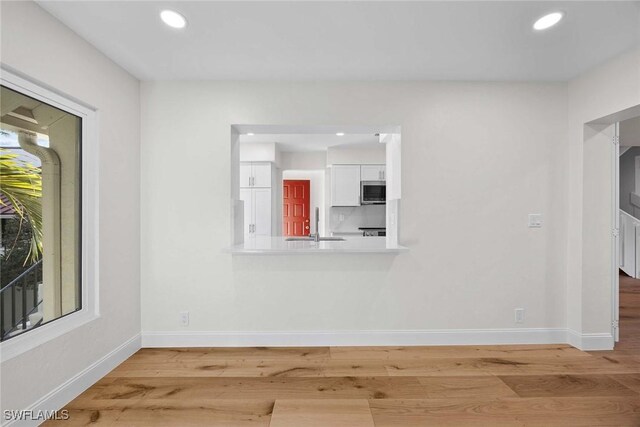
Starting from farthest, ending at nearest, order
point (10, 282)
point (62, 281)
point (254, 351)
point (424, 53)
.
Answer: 1. point (254, 351)
2. point (424, 53)
3. point (62, 281)
4. point (10, 282)

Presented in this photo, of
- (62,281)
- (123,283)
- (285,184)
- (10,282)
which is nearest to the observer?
(10,282)

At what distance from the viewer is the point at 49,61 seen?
191 centimetres

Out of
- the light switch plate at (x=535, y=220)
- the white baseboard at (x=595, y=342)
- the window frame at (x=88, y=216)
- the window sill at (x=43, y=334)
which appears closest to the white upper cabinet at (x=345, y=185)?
the light switch plate at (x=535, y=220)

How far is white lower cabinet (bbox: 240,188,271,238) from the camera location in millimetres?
5801

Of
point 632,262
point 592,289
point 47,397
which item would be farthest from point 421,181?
point 632,262

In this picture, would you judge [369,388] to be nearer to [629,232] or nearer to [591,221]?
[591,221]

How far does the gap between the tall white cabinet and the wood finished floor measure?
3148 millimetres

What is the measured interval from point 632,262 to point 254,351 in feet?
24.2

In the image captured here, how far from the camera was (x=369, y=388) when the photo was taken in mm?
Answer: 2223

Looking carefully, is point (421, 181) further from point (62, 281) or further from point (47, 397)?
point (47, 397)

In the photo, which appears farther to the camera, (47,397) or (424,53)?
(424,53)

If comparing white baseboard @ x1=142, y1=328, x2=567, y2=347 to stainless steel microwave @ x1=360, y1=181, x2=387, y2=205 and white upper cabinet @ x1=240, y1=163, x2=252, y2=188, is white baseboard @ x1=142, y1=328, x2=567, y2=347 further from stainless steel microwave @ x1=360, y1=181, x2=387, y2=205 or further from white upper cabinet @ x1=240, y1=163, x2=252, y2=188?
white upper cabinet @ x1=240, y1=163, x2=252, y2=188

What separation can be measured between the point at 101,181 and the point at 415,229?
257 cm

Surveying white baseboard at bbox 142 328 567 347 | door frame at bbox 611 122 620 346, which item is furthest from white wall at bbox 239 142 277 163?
door frame at bbox 611 122 620 346
